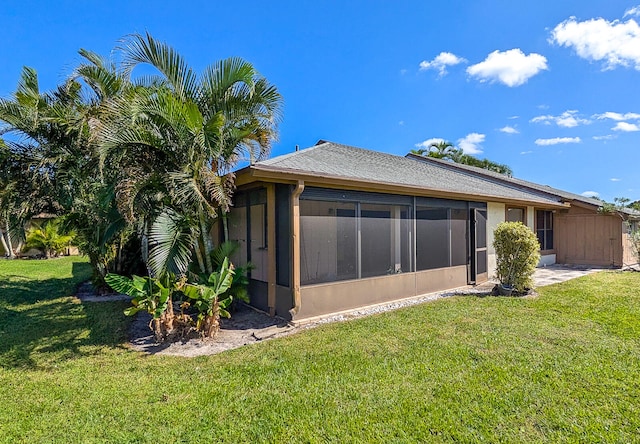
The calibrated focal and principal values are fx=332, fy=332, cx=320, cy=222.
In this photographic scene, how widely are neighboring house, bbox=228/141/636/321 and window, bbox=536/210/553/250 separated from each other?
18.7 ft

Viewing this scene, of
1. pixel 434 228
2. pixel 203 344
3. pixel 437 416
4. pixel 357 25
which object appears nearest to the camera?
pixel 437 416

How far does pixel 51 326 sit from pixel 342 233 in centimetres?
607

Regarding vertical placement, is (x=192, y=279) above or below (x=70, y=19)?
below

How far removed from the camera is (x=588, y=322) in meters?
6.13

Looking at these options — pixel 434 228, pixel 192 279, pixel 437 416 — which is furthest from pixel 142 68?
pixel 434 228

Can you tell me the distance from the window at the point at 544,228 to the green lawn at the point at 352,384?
8.51 m

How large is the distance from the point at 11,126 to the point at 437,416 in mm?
10973

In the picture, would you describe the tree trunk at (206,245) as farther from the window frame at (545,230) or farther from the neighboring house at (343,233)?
the window frame at (545,230)

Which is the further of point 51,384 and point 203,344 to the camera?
point 203,344

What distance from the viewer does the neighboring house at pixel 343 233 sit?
6359 millimetres

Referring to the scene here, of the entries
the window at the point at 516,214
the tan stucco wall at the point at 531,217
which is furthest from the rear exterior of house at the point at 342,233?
the tan stucco wall at the point at 531,217

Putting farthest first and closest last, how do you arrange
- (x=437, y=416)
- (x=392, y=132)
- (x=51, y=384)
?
(x=392, y=132), (x=51, y=384), (x=437, y=416)

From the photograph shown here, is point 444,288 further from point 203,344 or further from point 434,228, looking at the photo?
point 203,344

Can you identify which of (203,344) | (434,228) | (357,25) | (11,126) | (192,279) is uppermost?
(357,25)
